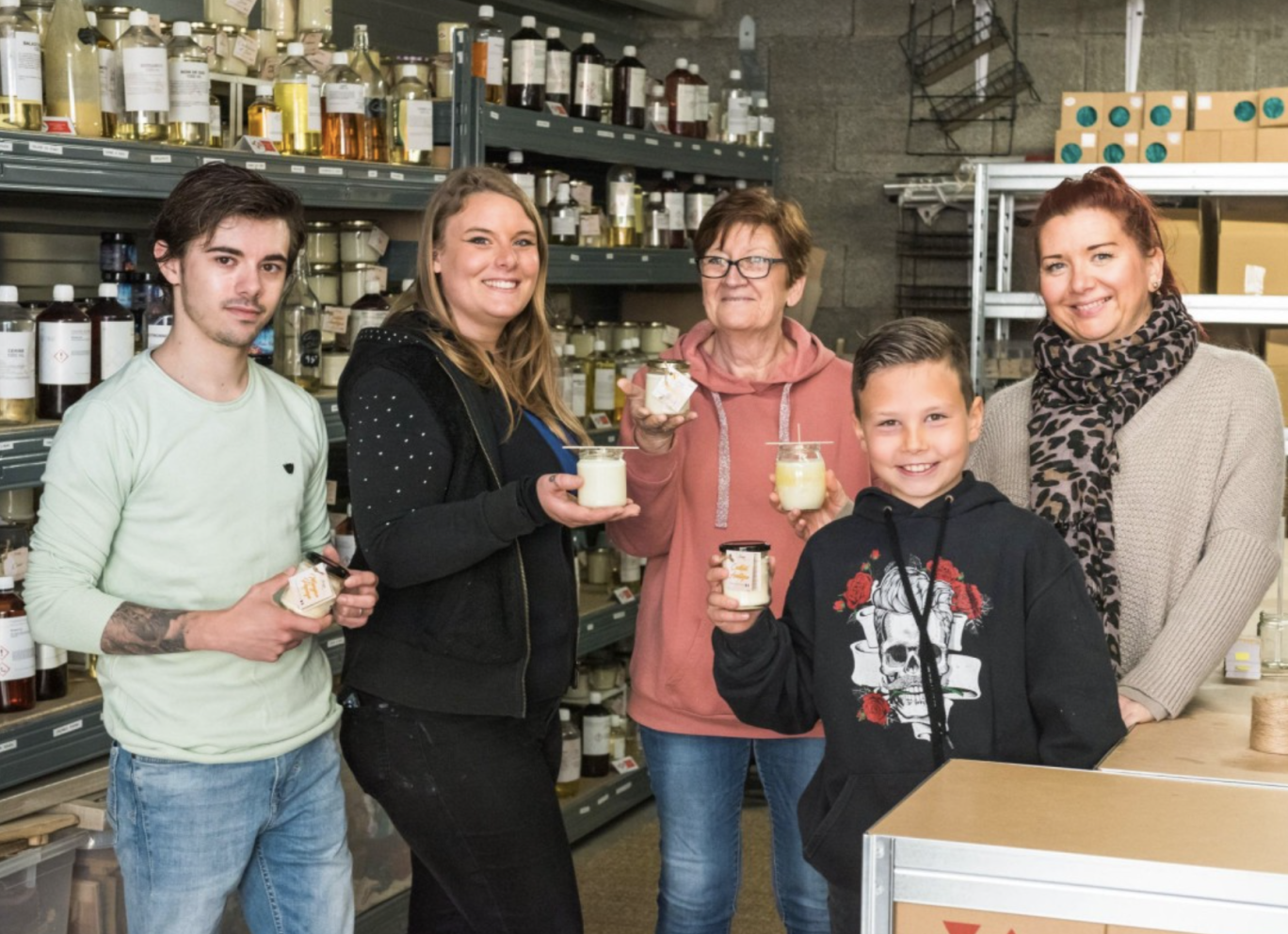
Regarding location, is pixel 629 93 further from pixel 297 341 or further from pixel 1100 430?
pixel 1100 430

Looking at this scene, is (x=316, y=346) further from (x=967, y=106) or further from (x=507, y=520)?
(x=967, y=106)

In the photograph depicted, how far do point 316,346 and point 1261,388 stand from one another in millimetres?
Result: 2034

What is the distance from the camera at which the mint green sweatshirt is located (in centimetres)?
198

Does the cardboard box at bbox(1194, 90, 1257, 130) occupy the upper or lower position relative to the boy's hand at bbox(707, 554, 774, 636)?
upper

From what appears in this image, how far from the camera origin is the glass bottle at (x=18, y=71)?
8.52 feet

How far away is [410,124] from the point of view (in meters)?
3.58

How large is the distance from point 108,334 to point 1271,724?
209 centimetres

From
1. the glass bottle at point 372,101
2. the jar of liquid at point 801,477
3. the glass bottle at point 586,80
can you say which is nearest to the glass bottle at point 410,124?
the glass bottle at point 372,101

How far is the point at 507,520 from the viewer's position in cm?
209

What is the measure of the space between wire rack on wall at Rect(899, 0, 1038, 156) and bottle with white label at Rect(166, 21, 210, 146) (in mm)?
3250

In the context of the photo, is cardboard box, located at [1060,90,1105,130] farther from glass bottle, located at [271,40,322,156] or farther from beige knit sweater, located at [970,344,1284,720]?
beige knit sweater, located at [970,344,1284,720]

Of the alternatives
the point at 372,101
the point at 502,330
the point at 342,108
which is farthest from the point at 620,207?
A: the point at 502,330

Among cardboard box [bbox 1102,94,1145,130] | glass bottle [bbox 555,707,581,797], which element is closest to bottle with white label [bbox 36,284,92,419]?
glass bottle [bbox 555,707,581,797]

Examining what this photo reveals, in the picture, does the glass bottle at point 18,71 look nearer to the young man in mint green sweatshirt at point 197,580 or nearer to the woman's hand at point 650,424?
the young man in mint green sweatshirt at point 197,580
